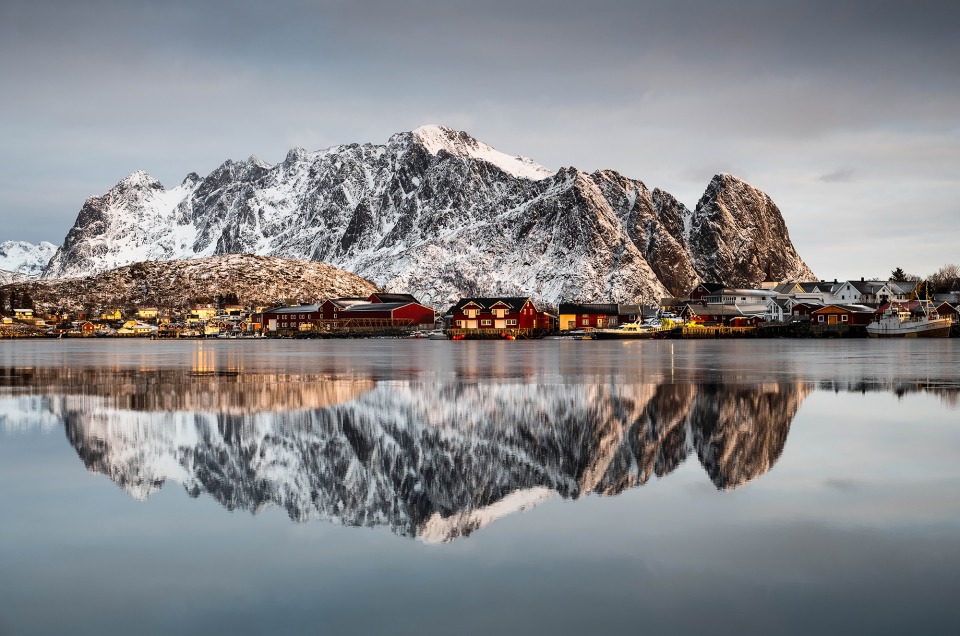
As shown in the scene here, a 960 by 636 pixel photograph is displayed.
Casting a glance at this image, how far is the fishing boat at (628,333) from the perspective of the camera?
12888 cm

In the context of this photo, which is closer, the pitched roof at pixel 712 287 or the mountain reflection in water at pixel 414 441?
the mountain reflection in water at pixel 414 441

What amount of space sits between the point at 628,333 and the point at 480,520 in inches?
4764

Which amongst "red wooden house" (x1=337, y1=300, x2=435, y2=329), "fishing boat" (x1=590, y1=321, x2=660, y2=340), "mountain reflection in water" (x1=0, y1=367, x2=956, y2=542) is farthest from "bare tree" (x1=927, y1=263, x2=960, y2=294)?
"mountain reflection in water" (x1=0, y1=367, x2=956, y2=542)

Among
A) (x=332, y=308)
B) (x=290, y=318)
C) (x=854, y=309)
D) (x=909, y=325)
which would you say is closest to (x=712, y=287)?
(x=854, y=309)

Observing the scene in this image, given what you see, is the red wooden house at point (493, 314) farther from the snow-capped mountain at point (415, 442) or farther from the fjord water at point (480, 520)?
the fjord water at point (480, 520)

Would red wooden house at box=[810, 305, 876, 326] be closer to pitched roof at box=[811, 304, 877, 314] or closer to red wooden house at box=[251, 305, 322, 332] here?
pitched roof at box=[811, 304, 877, 314]

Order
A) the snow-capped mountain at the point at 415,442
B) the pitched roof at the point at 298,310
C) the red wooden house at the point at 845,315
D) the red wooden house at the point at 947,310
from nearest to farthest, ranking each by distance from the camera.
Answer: the snow-capped mountain at the point at 415,442 → the red wooden house at the point at 845,315 → the red wooden house at the point at 947,310 → the pitched roof at the point at 298,310

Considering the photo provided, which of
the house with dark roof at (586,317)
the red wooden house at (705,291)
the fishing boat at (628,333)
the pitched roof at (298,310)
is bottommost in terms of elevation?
the fishing boat at (628,333)

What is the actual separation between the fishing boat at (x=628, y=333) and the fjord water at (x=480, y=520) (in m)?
106

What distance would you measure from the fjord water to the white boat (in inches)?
3948

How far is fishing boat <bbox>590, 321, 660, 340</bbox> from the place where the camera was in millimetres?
128875

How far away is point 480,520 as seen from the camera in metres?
10.8

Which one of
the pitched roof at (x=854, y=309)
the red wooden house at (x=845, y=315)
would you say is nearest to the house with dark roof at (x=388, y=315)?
the red wooden house at (x=845, y=315)

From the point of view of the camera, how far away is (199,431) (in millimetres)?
18984
